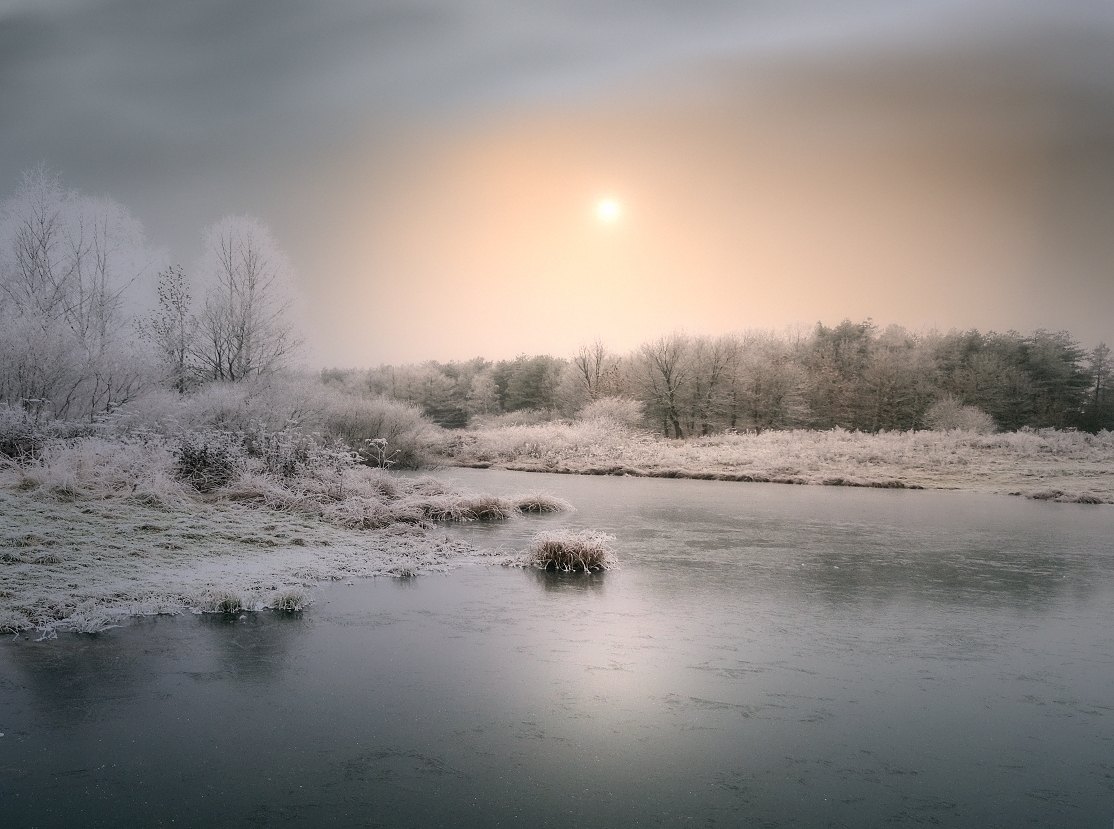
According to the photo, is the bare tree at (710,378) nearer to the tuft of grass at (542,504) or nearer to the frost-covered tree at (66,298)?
the tuft of grass at (542,504)

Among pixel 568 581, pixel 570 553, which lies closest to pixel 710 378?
pixel 570 553

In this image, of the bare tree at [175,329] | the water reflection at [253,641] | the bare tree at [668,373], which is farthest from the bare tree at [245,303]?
the bare tree at [668,373]

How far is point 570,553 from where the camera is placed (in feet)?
29.5

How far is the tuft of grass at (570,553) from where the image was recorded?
895 cm

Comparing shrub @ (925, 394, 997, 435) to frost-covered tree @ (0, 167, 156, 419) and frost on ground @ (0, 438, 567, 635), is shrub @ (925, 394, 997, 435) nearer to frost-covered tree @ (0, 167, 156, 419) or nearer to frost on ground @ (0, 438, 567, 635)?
frost on ground @ (0, 438, 567, 635)

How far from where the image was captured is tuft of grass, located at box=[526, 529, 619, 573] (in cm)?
895

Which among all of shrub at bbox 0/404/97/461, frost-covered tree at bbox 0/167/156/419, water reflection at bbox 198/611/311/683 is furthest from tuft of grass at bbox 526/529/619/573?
frost-covered tree at bbox 0/167/156/419

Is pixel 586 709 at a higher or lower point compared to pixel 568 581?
higher

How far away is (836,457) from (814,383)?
674 inches

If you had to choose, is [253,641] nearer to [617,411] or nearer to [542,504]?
[542,504]

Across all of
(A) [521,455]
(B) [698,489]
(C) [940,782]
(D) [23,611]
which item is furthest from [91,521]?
(A) [521,455]

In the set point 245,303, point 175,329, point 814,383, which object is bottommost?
point 175,329

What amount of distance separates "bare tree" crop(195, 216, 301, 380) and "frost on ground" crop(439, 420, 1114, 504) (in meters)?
12.4

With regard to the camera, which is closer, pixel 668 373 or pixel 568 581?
pixel 568 581
